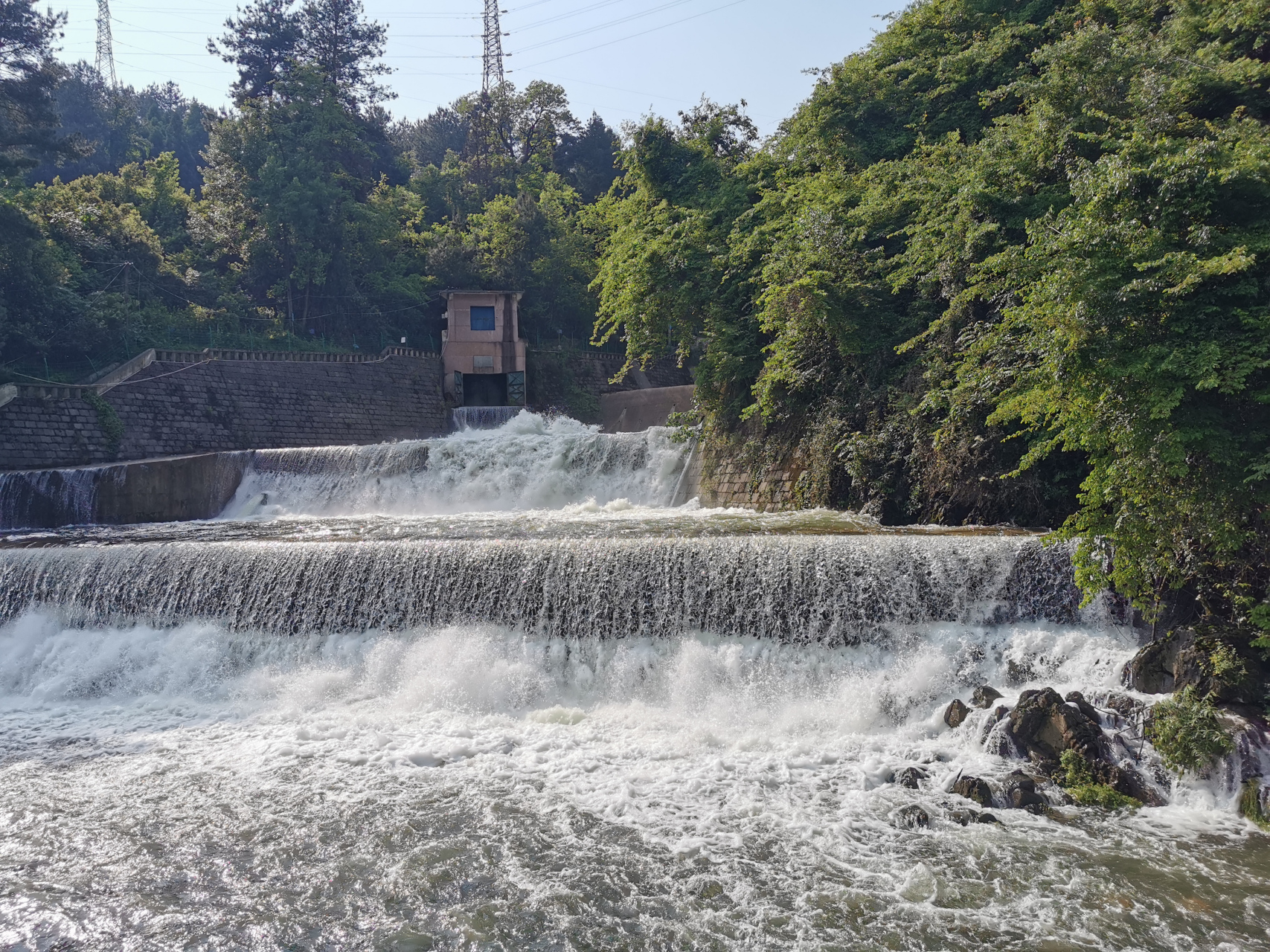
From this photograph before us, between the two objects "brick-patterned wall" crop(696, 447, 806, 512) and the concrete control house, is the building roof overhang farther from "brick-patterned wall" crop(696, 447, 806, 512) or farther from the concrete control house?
"brick-patterned wall" crop(696, 447, 806, 512)

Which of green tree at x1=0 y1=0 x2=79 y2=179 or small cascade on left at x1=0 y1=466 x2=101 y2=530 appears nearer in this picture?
small cascade on left at x1=0 y1=466 x2=101 y2=530

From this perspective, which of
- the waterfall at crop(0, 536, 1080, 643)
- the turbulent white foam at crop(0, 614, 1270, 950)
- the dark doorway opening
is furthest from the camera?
the dark doorway opening

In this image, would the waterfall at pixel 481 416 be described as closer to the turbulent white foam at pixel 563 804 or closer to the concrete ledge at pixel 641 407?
the concrete ledge at pixel 641 407

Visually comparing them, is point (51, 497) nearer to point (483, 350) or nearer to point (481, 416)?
point (481, 416)

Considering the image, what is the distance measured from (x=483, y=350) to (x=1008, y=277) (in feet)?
63.9

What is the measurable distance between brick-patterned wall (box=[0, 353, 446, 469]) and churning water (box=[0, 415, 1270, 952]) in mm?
9510

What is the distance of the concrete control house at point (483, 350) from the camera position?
85.9 feet

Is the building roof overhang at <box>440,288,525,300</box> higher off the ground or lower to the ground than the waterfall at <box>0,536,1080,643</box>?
higher

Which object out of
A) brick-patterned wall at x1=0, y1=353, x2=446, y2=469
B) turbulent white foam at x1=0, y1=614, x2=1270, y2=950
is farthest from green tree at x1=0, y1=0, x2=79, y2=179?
turbulent white foam at x1=0, y1=614, x2=1270, y2=950

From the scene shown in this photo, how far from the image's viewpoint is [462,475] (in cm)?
1591

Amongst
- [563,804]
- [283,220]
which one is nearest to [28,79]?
[283,220]

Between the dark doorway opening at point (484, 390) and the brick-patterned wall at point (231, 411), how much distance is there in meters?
1.03

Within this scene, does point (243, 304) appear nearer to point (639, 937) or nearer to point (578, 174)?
point (578, 174)

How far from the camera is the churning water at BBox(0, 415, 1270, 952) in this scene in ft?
14.1
